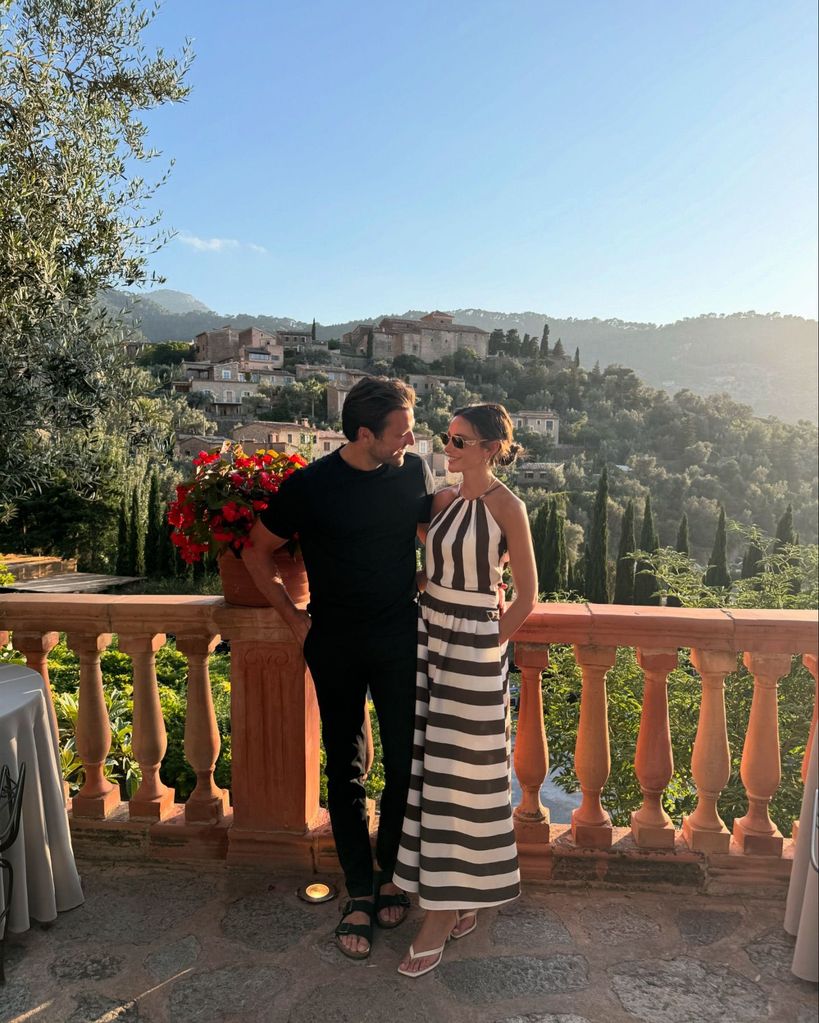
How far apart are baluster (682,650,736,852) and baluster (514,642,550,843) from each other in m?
0.45

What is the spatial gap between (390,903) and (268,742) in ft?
1.96

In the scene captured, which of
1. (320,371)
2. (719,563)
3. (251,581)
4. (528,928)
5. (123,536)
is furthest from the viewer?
(320,371)

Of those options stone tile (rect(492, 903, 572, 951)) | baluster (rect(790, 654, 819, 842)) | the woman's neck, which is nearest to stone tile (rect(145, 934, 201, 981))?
stone tile (rect(492, 903, 572, 951))

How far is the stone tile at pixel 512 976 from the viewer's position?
1.69m

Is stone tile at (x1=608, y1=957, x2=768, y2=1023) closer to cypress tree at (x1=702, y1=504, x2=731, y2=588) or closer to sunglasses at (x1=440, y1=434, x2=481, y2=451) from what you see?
sunglasses at (x1=440, y1=434, x2=481, y2=451)

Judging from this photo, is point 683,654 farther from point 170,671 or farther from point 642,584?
point 642,584

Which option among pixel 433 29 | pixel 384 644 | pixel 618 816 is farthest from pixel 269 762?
pixel 618 816

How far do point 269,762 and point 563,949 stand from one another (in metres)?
1.00

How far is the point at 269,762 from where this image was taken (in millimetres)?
2230

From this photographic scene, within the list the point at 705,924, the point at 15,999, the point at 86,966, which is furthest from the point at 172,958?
the point at 705,924

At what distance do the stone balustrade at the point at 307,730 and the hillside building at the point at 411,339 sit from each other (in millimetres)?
71909

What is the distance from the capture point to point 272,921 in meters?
1.98

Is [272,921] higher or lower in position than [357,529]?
lower

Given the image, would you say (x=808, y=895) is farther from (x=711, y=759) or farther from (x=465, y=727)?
(x=465, y=727)
